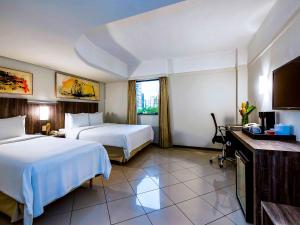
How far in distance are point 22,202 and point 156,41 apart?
3.49 m

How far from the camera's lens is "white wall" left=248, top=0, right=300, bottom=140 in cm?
171

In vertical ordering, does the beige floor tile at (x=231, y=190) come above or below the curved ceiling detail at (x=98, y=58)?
below

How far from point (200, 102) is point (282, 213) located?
11.8 feet

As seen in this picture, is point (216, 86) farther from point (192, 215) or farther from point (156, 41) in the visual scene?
point (192, 215)

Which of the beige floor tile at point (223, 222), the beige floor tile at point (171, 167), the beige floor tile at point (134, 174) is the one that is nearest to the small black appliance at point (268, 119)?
the beige floor tile at point (223, 222)

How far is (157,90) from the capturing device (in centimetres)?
517

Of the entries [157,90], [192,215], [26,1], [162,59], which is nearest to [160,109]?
[157,90]

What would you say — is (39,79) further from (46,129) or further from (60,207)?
(60,207)

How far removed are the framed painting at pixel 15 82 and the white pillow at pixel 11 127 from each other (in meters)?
0.64

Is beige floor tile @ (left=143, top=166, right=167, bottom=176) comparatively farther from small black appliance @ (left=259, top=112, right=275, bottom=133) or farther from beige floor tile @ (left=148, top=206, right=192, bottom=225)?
small black appliance @ (left=259, top=112, right=275, bottom=133)

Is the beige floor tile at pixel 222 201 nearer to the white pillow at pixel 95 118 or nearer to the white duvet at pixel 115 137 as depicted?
the white duvet at pixel 115 137

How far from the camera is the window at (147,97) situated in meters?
5.21

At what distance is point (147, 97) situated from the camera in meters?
5.35

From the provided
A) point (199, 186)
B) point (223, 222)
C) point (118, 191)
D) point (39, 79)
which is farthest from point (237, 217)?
point (39, 79)
